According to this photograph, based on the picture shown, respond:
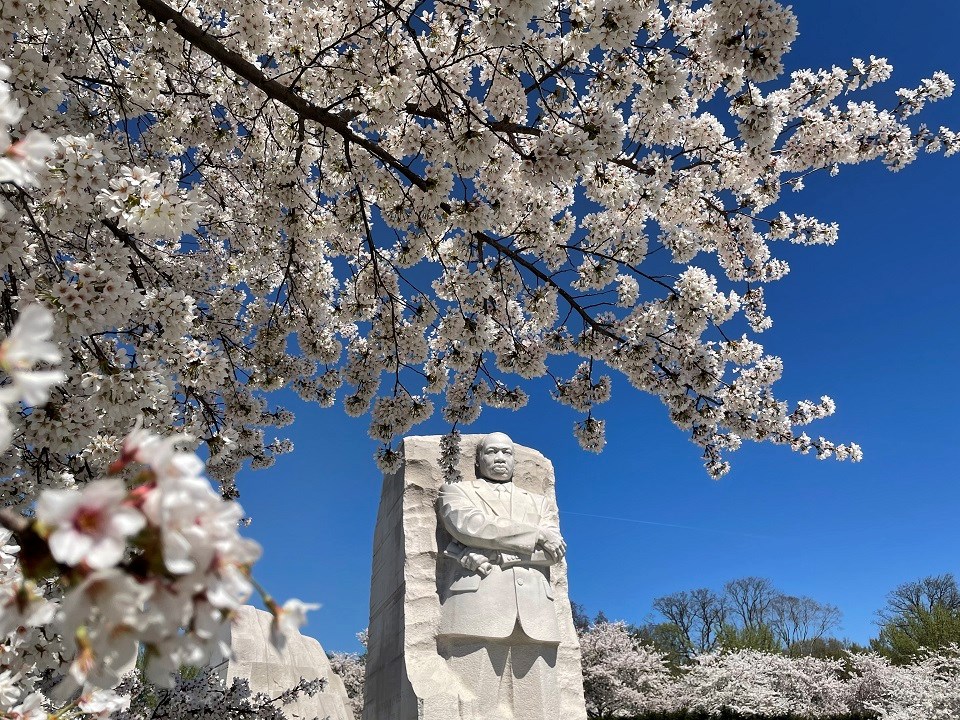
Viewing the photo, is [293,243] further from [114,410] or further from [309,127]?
[114,410]

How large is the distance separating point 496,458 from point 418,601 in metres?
1.64

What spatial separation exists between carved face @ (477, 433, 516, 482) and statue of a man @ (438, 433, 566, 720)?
512mm

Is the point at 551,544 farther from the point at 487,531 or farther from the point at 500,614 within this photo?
the point at 500,614

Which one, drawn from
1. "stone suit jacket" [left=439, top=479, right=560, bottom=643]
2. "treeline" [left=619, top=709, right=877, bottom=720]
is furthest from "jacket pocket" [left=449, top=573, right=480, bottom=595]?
"treeline" [left=619, top=709, right=877, bottom=720]

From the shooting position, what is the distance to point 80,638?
0.76 metres

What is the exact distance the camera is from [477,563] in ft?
19.5

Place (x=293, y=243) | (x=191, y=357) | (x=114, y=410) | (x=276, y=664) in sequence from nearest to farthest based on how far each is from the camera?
(x=114, y=410) → (x=191, y=357) → (x=293, y=243) → (x=276, y=664)

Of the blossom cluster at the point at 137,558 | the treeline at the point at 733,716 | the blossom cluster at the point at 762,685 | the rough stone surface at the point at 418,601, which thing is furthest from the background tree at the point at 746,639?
the blossom cluster at the point at 137,558

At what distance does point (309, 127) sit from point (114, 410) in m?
3.00

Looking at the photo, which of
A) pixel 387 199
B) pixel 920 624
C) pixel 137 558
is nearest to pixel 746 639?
pixel 920 624

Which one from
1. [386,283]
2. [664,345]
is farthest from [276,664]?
[664,345]

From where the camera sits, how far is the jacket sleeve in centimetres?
604

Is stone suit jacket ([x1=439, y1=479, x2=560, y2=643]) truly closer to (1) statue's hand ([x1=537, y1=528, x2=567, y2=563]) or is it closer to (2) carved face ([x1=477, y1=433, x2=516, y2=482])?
(1) statue's hand ([x1=537, y1=528, x2=567, y2=563])

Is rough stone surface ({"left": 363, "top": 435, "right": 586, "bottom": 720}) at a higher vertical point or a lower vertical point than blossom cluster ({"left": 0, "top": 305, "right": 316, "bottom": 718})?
higher
